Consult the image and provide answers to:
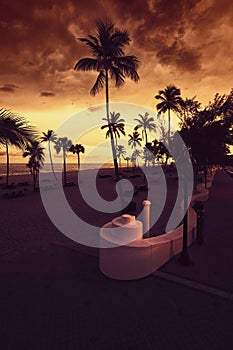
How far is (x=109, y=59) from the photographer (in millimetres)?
16844

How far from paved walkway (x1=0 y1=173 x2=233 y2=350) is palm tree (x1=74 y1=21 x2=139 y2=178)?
10.9 metres

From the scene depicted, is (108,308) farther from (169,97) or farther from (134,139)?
(134,139)

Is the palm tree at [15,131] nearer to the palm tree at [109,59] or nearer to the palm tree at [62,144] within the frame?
the palm tree at [109,59]

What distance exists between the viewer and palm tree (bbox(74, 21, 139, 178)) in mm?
16344

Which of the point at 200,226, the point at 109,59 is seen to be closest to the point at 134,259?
the point at 200,226

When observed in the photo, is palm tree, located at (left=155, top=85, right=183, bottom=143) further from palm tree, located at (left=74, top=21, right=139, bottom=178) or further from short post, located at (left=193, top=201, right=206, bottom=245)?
short post, located at (left=193, top=201, right=206, bottom=245)

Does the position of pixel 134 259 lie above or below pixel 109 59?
below

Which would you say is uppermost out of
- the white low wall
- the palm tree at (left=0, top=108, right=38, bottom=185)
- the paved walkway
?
the palm tree at (left=0, top=108, right=38, bottom=185)

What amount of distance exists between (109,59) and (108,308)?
16930 millimetres

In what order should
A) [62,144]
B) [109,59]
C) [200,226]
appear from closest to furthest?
[200,226]
[109,59]
[62,144]

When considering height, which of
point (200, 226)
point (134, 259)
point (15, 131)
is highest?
point (15, 131)

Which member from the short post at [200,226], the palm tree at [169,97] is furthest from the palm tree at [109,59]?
the palm tree at [169,97]

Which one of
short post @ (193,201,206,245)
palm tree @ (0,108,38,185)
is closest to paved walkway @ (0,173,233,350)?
short post @ (193,201,206,245)

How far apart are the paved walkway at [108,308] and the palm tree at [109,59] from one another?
10.9 m
